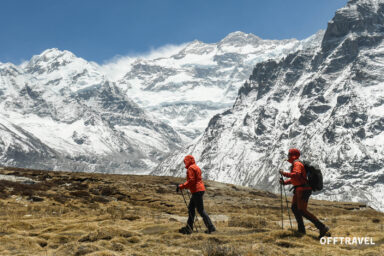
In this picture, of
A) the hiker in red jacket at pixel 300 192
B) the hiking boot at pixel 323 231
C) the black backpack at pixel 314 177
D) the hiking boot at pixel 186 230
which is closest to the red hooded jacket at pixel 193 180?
the hiking boot at pixel 186 230

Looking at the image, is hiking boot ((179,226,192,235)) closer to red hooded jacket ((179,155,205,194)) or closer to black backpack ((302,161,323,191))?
red hooded jacket ((179,155,205,194))

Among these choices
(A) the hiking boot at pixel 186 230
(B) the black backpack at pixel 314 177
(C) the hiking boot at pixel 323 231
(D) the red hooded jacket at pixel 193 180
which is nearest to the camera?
(C) the hiking boot at pixel 323 231

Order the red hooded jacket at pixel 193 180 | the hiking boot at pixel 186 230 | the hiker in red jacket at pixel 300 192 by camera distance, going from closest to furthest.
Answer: the hiker in red jacket at pixel 300 192 → the hiking boot at pixel 186 230 → the red hooded jacket at pixel 193 180

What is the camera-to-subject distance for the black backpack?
628 inches

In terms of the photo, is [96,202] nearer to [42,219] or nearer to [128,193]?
[128,193]

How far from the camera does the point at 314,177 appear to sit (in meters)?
16.0

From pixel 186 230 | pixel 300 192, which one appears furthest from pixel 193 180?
pixel 300 192

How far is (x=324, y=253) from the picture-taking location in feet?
42.5

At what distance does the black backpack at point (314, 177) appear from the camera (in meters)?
15.9

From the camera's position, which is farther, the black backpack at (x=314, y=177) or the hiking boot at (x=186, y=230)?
the hiking boot at (x=186, y=230)

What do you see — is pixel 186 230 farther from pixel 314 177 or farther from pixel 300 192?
pixel 314 177

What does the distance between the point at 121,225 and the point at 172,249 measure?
256 inches

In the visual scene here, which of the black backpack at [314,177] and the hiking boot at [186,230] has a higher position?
the black backpack at [314,177]

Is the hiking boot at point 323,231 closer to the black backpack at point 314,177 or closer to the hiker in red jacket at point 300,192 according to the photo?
the hiker in red jacket at point 300,192
